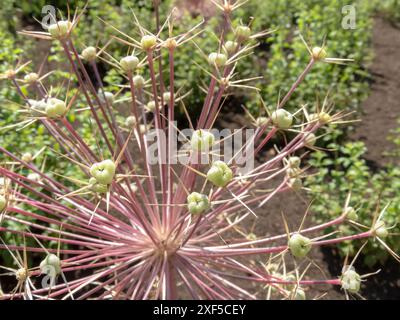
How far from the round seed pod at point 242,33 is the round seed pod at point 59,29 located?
20.7 inches

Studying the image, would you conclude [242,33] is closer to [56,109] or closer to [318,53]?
[318,53]

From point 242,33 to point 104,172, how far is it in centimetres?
68

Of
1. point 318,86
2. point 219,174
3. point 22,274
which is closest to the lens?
point 219,174

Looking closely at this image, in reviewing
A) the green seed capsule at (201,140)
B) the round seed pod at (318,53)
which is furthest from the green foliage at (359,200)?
the green seed capsule at (201,140)

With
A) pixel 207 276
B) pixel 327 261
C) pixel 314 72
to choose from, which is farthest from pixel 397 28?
pixel 207 276

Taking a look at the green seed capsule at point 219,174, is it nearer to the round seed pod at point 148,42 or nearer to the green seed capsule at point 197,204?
the green seed capsule at point 197,204

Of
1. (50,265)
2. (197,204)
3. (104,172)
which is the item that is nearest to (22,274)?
(50,265)

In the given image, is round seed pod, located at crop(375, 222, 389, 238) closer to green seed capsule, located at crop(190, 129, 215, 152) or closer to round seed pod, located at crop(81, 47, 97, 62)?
green seed capsule, located at crop(190, 129, 215, 152)

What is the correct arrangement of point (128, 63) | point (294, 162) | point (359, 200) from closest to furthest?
point (128, 63), point (294, 162), point (359, 200)

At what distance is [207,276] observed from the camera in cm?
142

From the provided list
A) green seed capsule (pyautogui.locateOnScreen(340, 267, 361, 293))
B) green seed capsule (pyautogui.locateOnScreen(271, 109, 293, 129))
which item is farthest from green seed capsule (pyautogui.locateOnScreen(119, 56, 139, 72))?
green seed capsule (pyautogui.locateOnScreen(340, 267, 361, 293))

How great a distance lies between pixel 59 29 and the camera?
1201mm

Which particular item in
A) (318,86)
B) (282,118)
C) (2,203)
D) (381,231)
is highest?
(318,86)

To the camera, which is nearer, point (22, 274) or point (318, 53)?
point (22, 274)
